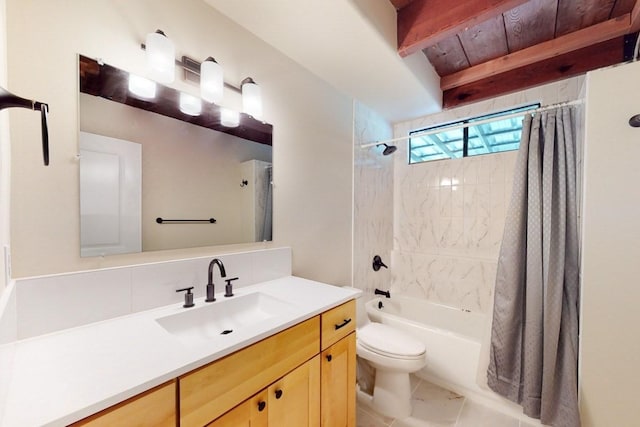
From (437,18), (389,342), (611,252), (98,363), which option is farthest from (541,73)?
(98,363)

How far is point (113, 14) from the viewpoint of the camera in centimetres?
101

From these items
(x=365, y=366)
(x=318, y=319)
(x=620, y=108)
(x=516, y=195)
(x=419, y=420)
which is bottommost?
(x=419, y=420)

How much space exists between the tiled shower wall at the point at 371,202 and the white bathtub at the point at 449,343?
33 centimetres

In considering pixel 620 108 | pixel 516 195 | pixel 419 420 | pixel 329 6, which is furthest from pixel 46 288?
pixel 620 108

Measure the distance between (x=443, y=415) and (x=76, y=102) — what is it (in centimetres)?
258

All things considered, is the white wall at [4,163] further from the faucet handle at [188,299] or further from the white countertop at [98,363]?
the faucet handle at [188,299]

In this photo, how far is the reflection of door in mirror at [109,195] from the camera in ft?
3.13

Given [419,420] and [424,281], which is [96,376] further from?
[424,281]

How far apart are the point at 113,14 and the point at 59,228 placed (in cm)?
86

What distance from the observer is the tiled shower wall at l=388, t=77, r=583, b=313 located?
87.9 inches

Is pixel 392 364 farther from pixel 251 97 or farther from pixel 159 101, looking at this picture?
pixel 159 101

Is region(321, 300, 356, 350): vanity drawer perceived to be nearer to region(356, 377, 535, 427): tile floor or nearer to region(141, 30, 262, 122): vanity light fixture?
region(356, 377, 535, 427): tile floor

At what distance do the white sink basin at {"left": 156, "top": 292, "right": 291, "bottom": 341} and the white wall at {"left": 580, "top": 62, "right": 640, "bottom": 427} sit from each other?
5.34 feet

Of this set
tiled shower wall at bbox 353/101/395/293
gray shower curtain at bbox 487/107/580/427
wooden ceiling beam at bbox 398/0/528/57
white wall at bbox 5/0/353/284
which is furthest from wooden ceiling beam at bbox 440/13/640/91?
white wall at bbox 5/0/353/284
